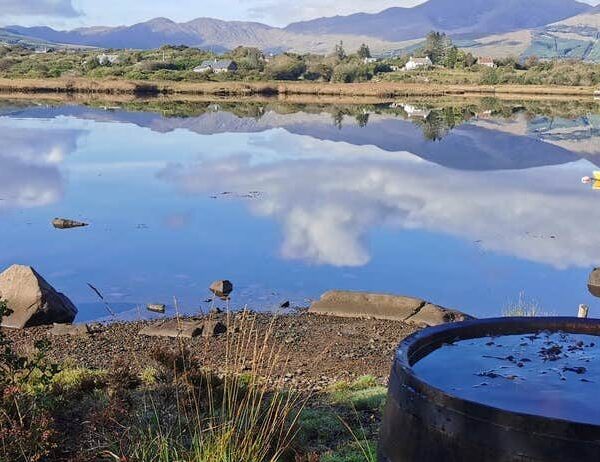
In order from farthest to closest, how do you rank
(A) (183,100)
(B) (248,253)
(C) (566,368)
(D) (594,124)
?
1. (A) (183,100)
2. (D) (594,124)
3. (B) (248,253)
4. (C) (566,368)

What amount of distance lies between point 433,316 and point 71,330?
17.5 feet

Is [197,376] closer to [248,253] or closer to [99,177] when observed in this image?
[248,253]

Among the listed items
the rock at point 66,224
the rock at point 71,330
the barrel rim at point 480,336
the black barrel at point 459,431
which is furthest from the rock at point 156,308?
the black barrel at point 459,431

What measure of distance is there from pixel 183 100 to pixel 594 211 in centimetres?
5210

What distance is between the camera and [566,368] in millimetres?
3295

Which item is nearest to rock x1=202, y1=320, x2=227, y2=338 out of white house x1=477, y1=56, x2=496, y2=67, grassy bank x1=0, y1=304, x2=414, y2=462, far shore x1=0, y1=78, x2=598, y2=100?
grassy bank x1=0, y1=304, x2=414, y2=462

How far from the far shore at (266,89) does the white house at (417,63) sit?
119 feet

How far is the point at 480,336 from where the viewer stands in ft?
12.3

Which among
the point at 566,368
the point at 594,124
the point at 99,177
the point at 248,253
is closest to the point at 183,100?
the point at 594,124

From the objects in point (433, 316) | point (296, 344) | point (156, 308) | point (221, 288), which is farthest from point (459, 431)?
A: point (221, 288)

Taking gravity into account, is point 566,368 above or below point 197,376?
above

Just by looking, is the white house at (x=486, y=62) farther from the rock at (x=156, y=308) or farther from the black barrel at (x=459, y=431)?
the black barrel at (x=459, y=431)

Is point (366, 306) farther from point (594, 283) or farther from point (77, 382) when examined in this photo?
point (77, 382)

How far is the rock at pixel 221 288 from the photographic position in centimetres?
1452
